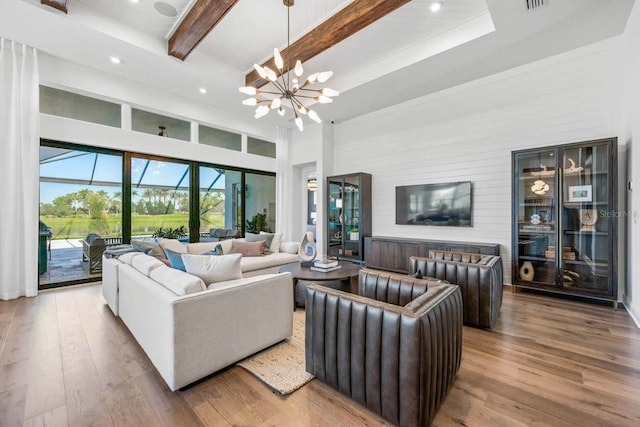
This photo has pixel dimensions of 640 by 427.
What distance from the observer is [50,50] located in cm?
372

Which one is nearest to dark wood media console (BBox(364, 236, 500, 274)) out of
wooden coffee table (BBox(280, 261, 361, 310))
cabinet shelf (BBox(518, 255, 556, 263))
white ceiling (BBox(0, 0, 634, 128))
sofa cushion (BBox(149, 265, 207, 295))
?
cabinet shelf (BBox(518, 255, 556, 263))

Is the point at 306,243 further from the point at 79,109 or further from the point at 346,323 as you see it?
the point at 79,109

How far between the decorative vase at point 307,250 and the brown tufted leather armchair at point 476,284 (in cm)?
157

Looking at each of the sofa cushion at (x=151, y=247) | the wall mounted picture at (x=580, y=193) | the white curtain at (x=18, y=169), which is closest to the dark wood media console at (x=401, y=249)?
the wall mounted picture at (x=580, y=193)

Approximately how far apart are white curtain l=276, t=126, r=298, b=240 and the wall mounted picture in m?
5.28

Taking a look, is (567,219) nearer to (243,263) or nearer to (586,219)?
(586,219)

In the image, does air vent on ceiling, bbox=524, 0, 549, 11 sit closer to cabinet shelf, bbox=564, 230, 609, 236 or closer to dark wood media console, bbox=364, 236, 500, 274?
cabinet shelf, bbox=564, 230, 609, 236

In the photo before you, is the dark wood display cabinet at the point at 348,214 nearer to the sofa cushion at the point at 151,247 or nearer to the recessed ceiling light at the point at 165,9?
the sofa cushion at the point at 151,247

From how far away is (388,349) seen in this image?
55.4 inches

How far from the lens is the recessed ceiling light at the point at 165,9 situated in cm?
316

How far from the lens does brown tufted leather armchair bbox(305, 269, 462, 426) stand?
1339 millimetres

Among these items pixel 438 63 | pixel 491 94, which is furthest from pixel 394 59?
pixel 491 94

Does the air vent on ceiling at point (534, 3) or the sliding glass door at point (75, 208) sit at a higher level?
the air vent on ceiling at point (534, 3)

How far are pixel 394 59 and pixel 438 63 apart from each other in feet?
2.06
